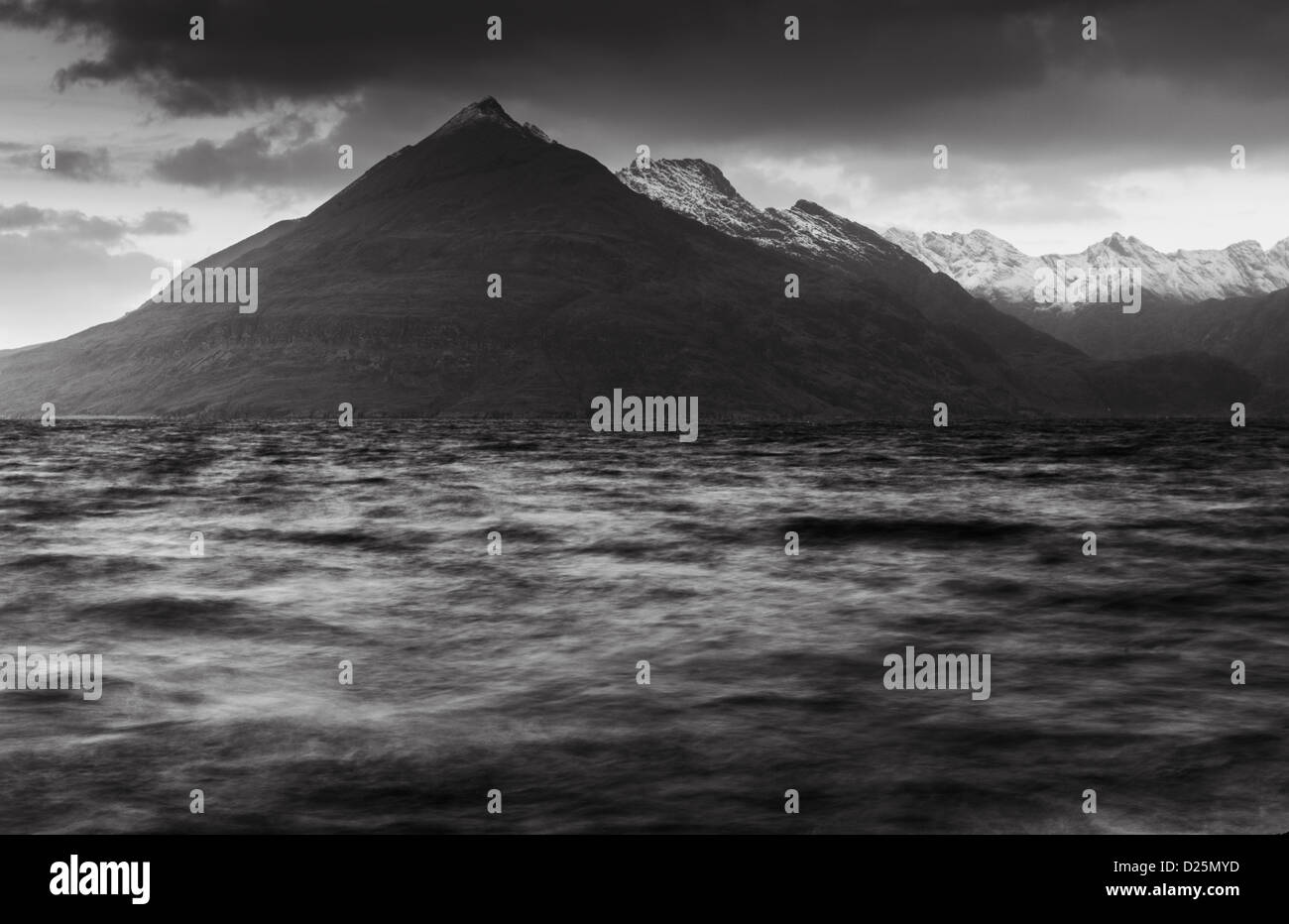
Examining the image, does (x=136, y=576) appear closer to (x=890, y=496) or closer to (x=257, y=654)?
(x=257, y=654)

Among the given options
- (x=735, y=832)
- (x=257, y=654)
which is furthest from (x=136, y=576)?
(x=735, y=832)

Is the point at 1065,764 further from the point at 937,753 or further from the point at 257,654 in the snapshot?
the point at 257,654

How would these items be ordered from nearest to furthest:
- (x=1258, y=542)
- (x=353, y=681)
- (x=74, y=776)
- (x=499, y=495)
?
(x=74, y=776) → (x=353, y=681) → (x=1258, y=542) → (x=499, y=495)
